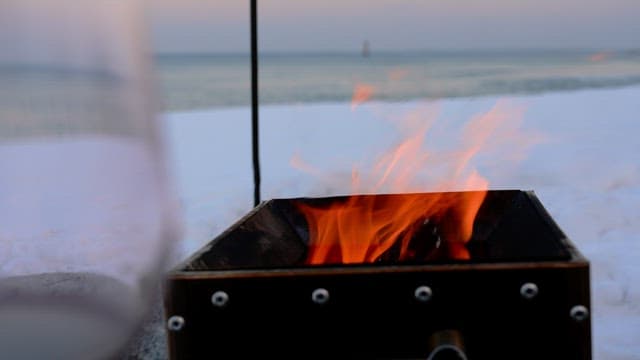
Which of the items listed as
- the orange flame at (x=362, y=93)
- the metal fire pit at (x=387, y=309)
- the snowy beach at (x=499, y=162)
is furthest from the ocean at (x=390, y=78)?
the metal fire pit at (x=387, y=309)

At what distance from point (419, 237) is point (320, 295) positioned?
20.0 inches

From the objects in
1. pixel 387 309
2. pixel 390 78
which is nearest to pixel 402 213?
pixel 387 309

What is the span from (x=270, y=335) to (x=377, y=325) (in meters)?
0.15

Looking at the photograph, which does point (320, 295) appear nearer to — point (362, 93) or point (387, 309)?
point (387, 309)

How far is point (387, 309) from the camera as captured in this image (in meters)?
1.11

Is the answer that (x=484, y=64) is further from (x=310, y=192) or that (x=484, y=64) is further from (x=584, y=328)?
(x=584, y=328)

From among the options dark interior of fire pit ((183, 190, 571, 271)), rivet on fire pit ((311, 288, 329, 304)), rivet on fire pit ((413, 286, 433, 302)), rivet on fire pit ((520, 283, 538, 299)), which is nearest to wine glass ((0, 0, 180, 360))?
dark interior of fire pit ((183, 190, 571, 271))

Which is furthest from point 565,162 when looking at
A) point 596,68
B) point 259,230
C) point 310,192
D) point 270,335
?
point 596,68

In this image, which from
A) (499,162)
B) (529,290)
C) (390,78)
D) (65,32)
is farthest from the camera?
(390,78)

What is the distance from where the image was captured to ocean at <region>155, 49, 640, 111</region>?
1296 centimetres

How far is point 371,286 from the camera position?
3.63 ft

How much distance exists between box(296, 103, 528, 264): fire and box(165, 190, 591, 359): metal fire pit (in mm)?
301

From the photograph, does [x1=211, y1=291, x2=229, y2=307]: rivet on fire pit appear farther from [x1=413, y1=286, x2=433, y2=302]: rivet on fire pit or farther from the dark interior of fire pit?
[x1=413, y1=286, x2=433, y2=302]: rivet on fire pit

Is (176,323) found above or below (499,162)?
above
